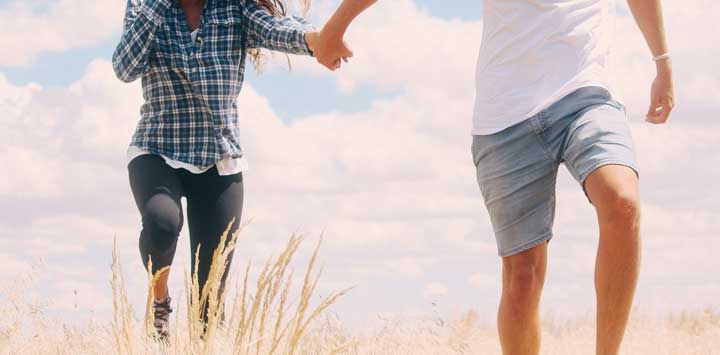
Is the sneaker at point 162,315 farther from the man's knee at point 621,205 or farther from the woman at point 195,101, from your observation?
the man's knee at point 621,205

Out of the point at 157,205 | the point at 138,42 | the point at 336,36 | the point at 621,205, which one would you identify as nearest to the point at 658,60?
the point at 621,205

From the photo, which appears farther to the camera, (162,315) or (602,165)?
(162,315)

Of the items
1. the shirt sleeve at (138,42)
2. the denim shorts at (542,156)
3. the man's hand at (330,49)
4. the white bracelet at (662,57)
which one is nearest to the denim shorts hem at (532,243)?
the denim shorts at (542,156)

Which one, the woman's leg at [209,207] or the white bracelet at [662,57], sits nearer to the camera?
the white bracelet at [662,57]

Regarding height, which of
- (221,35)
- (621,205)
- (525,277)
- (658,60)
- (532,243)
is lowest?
(525,277)

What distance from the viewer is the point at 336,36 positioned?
15.0ft

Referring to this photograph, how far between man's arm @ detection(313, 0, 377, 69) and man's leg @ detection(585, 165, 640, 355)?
55.5 inches

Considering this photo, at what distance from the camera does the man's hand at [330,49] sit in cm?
461

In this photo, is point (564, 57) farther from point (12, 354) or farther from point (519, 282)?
point (12, 354)

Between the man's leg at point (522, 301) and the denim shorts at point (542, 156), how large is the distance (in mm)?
67

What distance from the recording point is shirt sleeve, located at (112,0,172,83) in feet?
16.3

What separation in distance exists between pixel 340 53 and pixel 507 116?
1.16 meters

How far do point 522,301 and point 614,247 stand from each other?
0.60 metres

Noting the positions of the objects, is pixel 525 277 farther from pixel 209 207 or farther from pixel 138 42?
pixel 138 42
